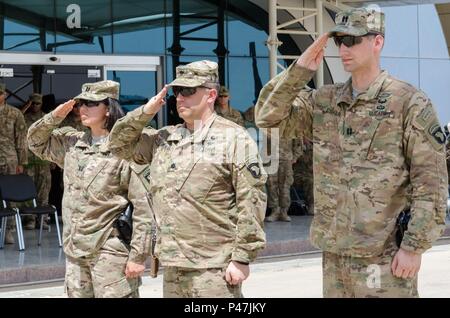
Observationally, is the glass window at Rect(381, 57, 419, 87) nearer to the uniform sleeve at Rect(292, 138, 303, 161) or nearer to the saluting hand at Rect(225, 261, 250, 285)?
the uniform sleeve at Rect(292, 138, 303, 161)

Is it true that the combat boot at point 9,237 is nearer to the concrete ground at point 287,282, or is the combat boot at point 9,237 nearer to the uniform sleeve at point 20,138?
the uniform sleeve at point 20,138

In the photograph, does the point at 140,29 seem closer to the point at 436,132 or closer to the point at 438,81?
the point at 438,81

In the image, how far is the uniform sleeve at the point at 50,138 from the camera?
19.6 feet

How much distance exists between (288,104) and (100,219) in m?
1.64

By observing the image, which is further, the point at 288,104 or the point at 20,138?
the point at 20,138

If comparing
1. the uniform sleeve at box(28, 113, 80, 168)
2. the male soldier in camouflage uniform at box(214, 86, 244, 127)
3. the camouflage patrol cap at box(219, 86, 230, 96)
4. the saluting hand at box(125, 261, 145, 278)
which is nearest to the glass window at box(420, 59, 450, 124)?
the male soldier in camouflage uniform at box(214, 86, 244, 127)

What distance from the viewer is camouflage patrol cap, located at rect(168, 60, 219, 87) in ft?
15.7

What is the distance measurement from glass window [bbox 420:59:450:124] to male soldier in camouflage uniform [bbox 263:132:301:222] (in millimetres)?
4477

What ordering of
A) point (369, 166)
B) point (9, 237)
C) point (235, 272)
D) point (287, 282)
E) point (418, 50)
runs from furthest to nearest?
point (418, 50) < point (9, 237) < point (287, 282) < point (235, 272) < point (369, 166)

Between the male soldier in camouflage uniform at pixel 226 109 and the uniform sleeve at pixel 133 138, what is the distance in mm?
9018

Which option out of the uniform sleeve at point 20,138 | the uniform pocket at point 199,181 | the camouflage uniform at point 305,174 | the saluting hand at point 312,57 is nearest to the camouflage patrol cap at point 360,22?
the saluting hand at point 312,57

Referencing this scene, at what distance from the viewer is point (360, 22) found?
13.6 feet

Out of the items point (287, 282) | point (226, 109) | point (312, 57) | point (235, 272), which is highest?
point (312, 57)

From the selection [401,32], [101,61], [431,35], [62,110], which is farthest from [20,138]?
[431,35]
